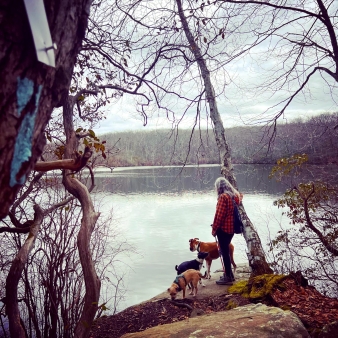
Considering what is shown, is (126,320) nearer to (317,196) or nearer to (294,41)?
(317,196)

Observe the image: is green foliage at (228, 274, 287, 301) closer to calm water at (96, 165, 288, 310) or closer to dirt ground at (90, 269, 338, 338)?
dirt ground at (90, 269, 338, 338)

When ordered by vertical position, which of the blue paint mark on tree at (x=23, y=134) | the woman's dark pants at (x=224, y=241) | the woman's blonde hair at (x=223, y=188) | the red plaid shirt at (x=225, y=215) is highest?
the blue paint mark on tree at (x=23, y=134)

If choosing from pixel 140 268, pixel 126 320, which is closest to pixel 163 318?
pixel 126 320

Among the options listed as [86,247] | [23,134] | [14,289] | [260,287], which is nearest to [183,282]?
[260,287]

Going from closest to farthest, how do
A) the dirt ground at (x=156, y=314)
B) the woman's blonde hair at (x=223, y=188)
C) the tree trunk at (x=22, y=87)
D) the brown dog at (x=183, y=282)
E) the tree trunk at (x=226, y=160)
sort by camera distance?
the tree trunk at (x=22, y=87)
the dirt ground at (x=156, y=314)
the brown dog at (x=183, y=282)
the woman's blonde hair at (x=223, y=188)
the tree trunk at (x=226, y=160)

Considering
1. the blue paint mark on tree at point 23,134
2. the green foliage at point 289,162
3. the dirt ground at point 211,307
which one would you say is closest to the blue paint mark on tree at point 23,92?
the blue paint mark on tree at point 23,134

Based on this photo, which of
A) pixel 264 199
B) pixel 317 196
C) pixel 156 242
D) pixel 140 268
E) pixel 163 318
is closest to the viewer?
pixel 163 318

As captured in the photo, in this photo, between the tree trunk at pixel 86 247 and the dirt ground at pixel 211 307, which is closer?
the tree trunk at pixel 86 247

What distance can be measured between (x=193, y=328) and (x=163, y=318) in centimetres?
187

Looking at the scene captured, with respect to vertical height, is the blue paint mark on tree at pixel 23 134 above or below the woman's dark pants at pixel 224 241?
above

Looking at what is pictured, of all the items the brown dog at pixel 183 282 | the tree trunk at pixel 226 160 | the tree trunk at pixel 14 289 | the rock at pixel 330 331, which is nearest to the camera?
the tree trunk at pixel 14 289

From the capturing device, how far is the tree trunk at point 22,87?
729 mm

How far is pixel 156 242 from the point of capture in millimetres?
14688

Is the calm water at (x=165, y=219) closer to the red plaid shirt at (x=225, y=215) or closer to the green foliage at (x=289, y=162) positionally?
the green foliage at (x=289, y=162)
